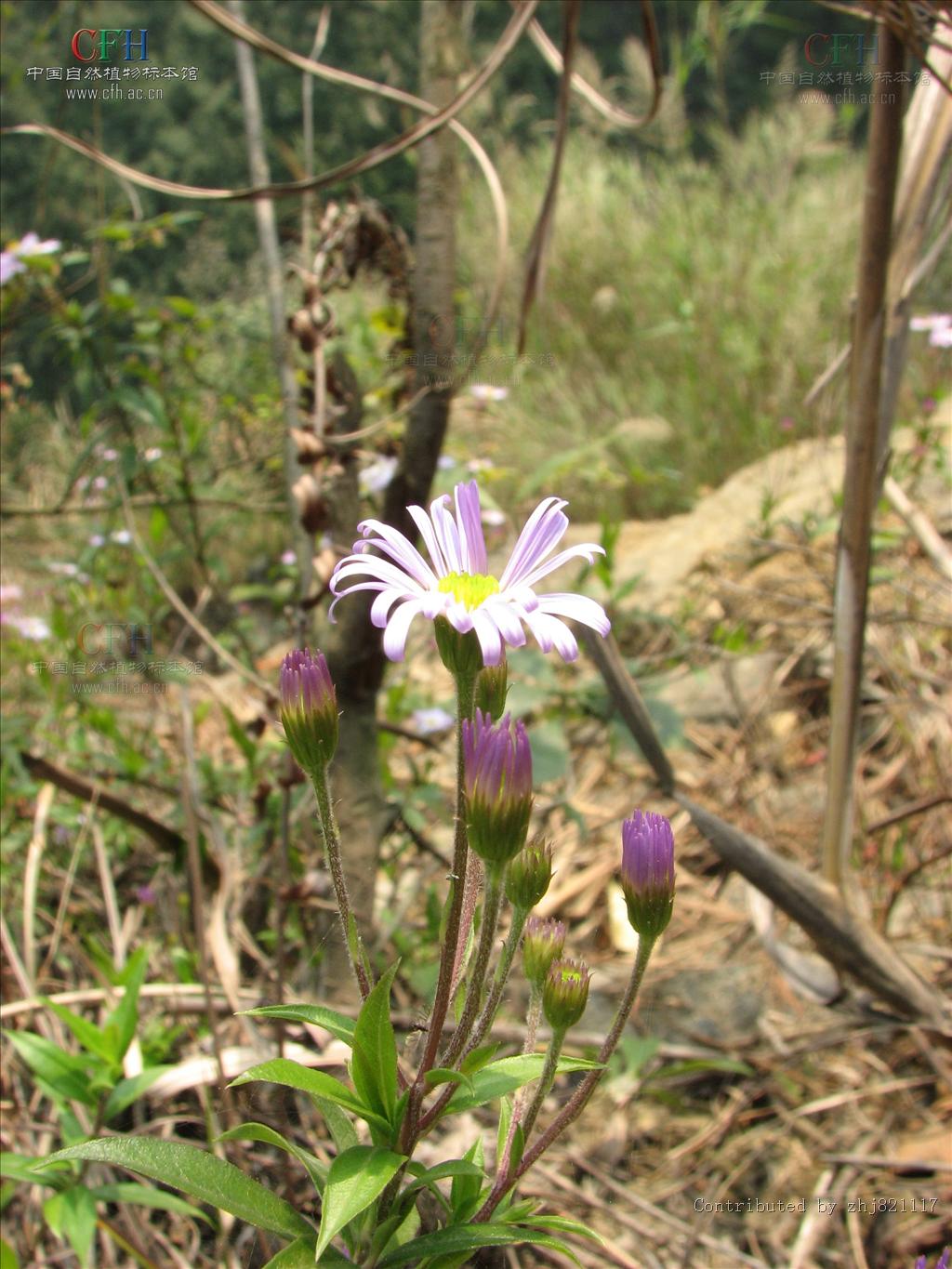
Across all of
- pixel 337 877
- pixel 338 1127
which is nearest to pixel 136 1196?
pixel 338 1127

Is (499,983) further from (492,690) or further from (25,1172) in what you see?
(25,1172)

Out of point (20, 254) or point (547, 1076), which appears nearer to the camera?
point (547, 1076)

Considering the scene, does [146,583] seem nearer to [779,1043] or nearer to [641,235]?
[779,1043]

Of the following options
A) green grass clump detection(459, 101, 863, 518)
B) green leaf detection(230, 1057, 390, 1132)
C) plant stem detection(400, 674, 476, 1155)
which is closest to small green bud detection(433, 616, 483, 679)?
plant stem detection(400, 674, 476, 1155)

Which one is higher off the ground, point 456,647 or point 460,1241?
point 456,647

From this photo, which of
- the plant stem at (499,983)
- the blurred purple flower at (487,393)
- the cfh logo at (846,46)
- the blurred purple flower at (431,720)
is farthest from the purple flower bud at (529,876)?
the blurred purple flower at (487,393)

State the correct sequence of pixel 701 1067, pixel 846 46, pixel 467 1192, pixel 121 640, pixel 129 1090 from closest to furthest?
pixel 467 1192, pixel 129 1090, pixel 846 46, pixel 701 1067, pixel 121 640

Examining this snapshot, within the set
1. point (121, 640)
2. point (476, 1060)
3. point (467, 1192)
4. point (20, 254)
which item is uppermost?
point (20, 254)
